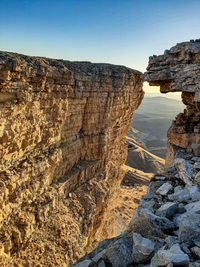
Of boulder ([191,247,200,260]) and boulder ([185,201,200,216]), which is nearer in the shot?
boulder ([191,247,200,260])

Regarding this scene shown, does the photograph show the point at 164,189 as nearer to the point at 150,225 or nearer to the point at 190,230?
the point at 150,225

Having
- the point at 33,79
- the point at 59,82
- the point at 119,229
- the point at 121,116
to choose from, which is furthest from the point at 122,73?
the point at 119,229

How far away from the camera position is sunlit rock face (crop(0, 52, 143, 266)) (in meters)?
6.40

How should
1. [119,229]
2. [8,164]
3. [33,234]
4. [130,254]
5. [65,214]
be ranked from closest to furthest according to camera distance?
1. [130,254]
2. [8,164]
3. [33,234]
4. [65,214]
5. [119,229]

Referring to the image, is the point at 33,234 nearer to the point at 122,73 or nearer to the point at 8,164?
the point at 8,164

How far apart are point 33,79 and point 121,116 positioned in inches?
318

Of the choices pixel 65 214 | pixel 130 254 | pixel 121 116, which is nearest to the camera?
pixel 130 254

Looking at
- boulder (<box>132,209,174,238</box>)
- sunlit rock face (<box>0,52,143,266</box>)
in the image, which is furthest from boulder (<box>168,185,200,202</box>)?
sunlit rock face (<box>0,52,143,266</box>)

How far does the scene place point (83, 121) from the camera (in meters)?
10.8

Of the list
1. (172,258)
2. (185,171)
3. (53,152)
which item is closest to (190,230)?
(172,258)

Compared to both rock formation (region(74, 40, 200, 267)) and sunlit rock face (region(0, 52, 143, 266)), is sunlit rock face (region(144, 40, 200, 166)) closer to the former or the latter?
rock formation (region(74, 40, 200, 267))

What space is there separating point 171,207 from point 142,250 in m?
1.04

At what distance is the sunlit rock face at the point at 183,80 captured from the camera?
5594 millimetres

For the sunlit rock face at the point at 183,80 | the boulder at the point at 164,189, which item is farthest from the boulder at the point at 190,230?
the sunlit rock face at the point at 183,80
